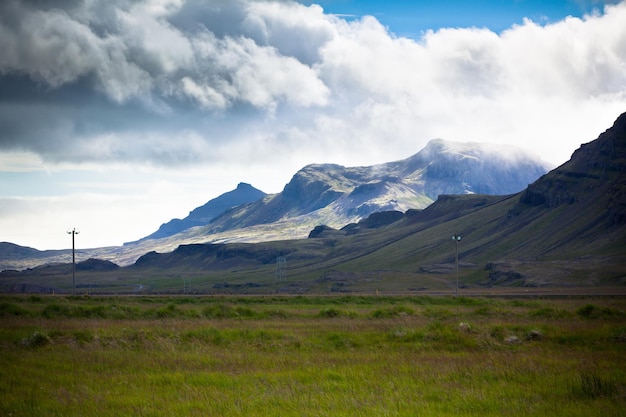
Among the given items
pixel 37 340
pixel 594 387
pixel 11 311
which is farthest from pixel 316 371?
pixel 11 311

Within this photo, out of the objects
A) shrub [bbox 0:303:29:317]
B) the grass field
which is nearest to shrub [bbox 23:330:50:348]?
the grass field

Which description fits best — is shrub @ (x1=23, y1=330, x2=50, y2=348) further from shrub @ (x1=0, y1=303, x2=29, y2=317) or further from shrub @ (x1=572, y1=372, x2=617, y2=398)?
shrub @ (x1=572, y1=372, x2=617, y2=398)

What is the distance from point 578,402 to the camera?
16672 mm

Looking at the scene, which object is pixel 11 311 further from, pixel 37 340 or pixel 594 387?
pixel 594 387

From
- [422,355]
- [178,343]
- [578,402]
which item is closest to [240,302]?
[178,343]

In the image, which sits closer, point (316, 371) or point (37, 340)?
point (316, 371)

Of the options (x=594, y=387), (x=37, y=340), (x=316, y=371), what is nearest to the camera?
(x=594, y=387)

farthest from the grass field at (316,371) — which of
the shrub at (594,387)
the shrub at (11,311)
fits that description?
the shrub at (11,311)

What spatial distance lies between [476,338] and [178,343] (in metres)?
15.3

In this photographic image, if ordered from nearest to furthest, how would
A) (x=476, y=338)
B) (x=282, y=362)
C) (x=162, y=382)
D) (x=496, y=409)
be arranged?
(x=496, y=409)
(x=162, y=382)
(x=282, y=362)
(x=476, y=338)

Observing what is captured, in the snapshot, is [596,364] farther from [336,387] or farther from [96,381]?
[96,381]

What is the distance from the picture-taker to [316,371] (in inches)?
873

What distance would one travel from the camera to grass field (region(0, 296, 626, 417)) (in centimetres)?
1675

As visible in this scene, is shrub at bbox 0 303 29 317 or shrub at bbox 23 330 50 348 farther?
shrub at bbox 0 303 29 317
